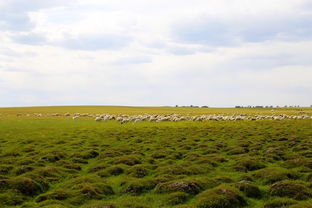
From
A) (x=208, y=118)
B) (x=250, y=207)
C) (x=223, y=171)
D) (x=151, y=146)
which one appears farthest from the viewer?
(x=208, y=118)

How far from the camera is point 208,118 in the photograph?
226ft

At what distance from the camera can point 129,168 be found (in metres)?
20.1

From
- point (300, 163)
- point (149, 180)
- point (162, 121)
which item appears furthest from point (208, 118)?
point (149, 180)

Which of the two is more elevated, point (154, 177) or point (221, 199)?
point (221, 199)

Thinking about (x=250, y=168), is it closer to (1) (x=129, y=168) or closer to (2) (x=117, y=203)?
(1) (x=129, y=168)

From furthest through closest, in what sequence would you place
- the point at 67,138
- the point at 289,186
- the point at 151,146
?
the point at 67,138, the point at 151,146, the point at 289,186

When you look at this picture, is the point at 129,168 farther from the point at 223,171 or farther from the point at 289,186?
the point at 289,186

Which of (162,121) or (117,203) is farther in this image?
(162,121)

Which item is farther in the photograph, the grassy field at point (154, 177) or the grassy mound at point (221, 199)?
the grassy field at point (154, 177)

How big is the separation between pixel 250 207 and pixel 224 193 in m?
1.16

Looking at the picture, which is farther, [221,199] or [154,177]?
[154,177]

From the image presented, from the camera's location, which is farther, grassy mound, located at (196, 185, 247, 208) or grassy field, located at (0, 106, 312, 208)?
grassy field, located at (0, 106, 312, 208)

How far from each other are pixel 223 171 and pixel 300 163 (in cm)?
486

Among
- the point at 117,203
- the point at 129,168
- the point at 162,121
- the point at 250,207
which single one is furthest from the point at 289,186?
the point at 162,121
